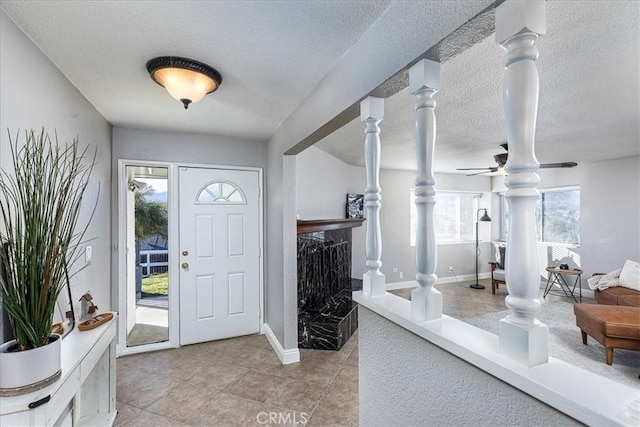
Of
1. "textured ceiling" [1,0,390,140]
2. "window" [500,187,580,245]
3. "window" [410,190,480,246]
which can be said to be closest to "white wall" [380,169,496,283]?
"window" [410,190,480,246]

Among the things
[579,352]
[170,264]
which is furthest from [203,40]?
[579,352]

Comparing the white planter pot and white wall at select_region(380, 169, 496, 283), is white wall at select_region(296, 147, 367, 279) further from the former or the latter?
the white planter pot

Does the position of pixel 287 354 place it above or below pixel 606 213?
below

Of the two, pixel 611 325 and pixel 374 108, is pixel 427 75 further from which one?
pixel 611 325

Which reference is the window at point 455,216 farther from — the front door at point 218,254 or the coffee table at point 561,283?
the front door at point 218,254

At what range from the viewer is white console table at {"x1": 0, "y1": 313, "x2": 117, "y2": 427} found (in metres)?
1.06

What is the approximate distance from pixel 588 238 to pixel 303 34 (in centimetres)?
605

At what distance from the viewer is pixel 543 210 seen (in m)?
5.93

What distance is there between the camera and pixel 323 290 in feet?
12.5

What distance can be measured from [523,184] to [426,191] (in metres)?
0.37

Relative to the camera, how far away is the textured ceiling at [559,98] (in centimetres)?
151

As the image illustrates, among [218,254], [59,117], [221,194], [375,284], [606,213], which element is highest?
[59,117]

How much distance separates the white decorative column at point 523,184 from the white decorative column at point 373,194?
0.68 m

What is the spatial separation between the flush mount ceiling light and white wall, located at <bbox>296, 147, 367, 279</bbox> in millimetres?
1963
